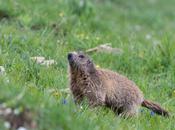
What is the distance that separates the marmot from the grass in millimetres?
139

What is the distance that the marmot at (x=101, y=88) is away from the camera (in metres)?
5.67

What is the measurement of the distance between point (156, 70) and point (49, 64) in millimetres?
1637

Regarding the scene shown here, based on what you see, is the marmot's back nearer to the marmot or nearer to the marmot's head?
the marmot

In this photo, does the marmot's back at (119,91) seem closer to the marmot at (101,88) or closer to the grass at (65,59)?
the marmot at (101,88)

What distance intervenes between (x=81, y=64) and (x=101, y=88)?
1.06 feet

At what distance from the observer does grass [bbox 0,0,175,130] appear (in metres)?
4.21

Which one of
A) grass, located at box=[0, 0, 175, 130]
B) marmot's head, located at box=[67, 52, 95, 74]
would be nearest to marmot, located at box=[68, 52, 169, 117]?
marmot's head, located at box=[67, 52, 95, 74]

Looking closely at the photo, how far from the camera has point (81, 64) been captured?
229 inches

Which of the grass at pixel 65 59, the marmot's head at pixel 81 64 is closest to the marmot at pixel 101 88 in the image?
the marmot's head at pixel 81 64

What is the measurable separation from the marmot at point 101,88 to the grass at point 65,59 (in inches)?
5.5

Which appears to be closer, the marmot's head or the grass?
the grass

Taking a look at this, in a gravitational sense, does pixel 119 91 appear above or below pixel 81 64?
below

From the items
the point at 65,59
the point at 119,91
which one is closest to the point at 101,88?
the point at 119,91

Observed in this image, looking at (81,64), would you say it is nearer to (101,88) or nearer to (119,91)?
(101,88)
